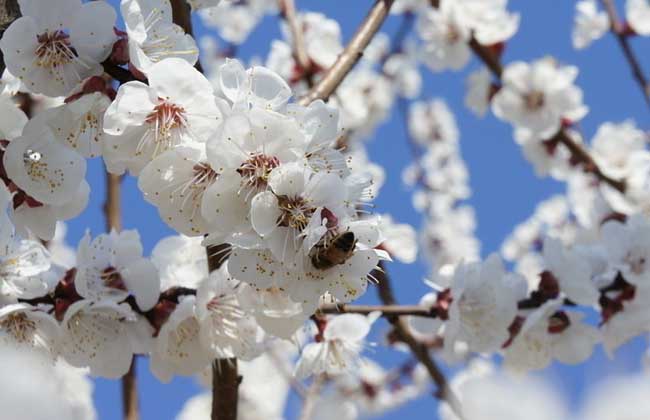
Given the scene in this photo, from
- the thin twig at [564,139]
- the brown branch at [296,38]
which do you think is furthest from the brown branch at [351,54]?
the thin twig at [564,139]

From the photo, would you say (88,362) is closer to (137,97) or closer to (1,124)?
(1,124)

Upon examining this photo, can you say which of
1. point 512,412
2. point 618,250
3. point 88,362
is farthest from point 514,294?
point 512,412

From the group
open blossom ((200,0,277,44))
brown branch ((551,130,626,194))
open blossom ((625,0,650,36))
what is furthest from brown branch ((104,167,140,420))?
open blossom ((200,0,277,44))

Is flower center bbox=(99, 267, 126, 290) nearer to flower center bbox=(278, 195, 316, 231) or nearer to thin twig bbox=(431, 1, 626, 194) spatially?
flower center bbox=(278, 195, 316, 231)

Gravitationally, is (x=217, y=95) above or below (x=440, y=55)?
above

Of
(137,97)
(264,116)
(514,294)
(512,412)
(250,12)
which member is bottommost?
(250,12)

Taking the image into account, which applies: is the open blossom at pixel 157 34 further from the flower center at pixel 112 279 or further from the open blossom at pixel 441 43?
the open blossom at pixel 441 43
